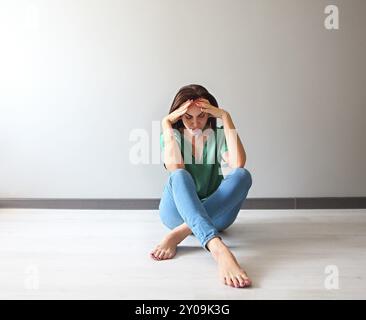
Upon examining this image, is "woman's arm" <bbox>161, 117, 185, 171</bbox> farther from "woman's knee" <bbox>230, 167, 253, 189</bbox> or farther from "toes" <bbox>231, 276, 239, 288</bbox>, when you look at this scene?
"toes" <bbox>231, 276, 239, 288</bbox>

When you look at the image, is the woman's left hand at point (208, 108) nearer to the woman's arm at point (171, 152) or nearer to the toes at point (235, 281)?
the woman's arm at point (171, 152)

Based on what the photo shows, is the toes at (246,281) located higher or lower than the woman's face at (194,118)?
lower

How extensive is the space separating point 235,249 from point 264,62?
107 cm

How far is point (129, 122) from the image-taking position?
197 centimetres

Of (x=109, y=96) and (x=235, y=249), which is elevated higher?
(x=109, y=96)

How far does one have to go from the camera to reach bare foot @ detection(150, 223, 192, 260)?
1253 mm

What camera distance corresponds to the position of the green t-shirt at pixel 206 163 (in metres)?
1.47

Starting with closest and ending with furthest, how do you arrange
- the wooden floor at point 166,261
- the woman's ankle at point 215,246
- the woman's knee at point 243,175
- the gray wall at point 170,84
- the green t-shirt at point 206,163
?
the wooden floor at point 166,261 → the woman's ankle at point 215,246 → the woman's knee at point 243,175 → the green t-shirt at point 206,163 → the gray wall at point 170,84

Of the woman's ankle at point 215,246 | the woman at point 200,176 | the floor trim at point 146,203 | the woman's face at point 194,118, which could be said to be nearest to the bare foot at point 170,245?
the woman at point 200,176

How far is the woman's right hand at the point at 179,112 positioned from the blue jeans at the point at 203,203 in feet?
0.79

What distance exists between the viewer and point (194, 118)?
1440 mm

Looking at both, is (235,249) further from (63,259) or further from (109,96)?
(109,96)

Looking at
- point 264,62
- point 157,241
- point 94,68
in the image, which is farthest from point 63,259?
point 264,62

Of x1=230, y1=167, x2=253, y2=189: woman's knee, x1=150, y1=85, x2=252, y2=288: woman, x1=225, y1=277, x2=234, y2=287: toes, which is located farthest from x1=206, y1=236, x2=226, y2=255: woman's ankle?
x1=230, y1=167, x2=253, y2=189: woman's knee
